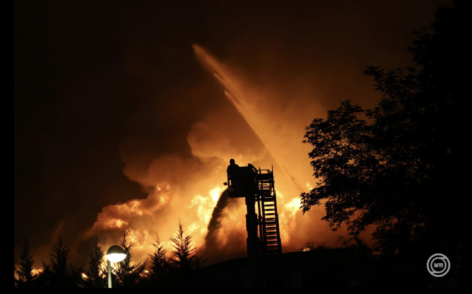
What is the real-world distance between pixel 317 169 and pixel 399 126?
567 centimetres

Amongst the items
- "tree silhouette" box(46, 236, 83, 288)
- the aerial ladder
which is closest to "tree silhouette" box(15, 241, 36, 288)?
"tree silhouette" box(46, 236, 83, 288)

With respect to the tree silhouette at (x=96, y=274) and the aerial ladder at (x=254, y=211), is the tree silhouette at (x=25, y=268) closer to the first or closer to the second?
the tree silhouette at (x=96, y=274)

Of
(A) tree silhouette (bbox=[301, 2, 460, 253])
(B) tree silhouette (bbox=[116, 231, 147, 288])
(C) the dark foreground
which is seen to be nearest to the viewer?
(C) the dark foreground

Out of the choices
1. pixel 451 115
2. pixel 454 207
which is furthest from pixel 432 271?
pixel 451 115

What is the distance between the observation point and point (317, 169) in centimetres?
2769

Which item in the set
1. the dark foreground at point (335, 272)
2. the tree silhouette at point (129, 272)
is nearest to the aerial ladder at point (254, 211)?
the dark foreground at point (335, 272)

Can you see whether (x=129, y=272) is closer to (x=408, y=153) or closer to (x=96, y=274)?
(x=96, y=274)

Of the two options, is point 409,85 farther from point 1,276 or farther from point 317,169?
point 1,276

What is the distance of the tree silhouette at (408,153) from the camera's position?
70.8ft

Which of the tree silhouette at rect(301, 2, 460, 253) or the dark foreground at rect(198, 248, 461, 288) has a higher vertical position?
the tree silhouette at rect(301, 2, 460, 253)

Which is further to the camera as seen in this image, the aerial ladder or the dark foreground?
the aerial ladder

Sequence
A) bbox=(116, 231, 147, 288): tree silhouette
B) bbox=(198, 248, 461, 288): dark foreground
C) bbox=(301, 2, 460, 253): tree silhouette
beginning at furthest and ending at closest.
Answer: bbox=(116, 231, 147, 288): tree silhouette, bbox=(301, 2, 460, 253): tree silhouette, bbox=(198, 248, 461, 288): dark foreground

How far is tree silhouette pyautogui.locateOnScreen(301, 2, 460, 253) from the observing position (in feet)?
70.8

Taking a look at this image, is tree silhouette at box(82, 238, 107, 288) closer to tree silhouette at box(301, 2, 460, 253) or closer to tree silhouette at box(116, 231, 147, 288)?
tree silhouette at box(116, 231, 147, 288)
